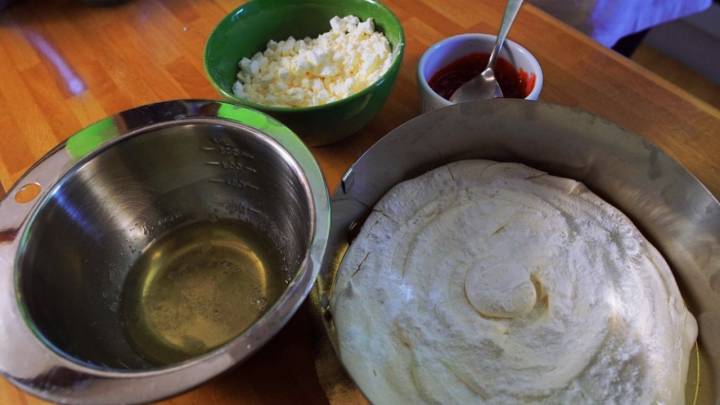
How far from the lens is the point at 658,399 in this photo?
50cm

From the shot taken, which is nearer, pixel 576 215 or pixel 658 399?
pixel 658 399

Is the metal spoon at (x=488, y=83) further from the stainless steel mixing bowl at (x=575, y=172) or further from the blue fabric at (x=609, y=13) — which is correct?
the blue fabric at (x=609, y=13)

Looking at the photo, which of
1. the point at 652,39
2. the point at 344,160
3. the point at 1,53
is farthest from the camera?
the point at 652,39

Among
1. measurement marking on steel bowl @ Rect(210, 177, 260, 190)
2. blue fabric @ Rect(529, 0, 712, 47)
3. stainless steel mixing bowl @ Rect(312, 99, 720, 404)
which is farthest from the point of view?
blue fabric @ Rect(529, 0, 712, 47)

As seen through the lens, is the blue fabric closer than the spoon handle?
No

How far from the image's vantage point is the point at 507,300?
0.56 m

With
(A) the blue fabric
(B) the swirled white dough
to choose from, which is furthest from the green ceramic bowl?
(A) the blue fabric

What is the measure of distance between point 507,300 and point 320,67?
0.44 m

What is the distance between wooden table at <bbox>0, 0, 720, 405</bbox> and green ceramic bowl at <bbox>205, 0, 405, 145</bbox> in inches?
3.5

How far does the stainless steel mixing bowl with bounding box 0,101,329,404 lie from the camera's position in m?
0.43

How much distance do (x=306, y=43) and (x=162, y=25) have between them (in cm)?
39

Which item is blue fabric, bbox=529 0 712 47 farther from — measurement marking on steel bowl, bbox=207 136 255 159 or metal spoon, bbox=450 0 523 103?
measurement marking on steel bowl, bbox=207 136 255 159

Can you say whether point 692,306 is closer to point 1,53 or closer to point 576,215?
point 576,215

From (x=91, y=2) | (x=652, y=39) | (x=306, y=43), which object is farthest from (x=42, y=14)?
(x=652, y=39)
